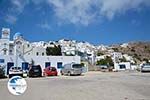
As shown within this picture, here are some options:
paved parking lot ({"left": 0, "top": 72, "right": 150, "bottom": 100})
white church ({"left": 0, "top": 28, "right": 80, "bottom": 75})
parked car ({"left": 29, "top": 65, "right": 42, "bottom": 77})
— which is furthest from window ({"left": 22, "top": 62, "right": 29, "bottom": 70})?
paved parking lot ({"left": 0, "top": 72, "right": 150, "bottom": 100})

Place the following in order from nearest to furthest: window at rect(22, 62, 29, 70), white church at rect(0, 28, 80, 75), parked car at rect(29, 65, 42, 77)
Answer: parked car at rect(29, 65, 42, 77) < white church at rect(0, 28, 80, 75) < window at rect(22, 62, 29, 70)

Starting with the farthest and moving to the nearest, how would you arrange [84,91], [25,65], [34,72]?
[25,65]
[34,72]
[84,91]


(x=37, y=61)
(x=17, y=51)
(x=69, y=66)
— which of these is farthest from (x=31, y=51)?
(x=69, y=66)

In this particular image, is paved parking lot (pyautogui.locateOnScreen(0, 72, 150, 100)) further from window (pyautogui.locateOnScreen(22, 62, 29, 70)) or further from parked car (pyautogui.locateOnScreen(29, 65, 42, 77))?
window (pyautogui.locateOnScreen(22, 62, 29, 70))

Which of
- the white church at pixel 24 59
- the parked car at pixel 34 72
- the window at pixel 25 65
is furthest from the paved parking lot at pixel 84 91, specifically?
the window at pixel 25 65

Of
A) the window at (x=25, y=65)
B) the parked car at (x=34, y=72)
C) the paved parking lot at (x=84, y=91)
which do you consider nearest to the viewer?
the paved parking lot at (x=84, y=91)

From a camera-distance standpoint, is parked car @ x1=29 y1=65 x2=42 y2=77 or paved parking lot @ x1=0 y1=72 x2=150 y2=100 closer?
paved parking lot @ x1=0 y1=72 x2=150 y2=100

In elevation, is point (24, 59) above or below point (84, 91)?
above

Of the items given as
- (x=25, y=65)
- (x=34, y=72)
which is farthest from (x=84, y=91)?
(x=25, y=65)

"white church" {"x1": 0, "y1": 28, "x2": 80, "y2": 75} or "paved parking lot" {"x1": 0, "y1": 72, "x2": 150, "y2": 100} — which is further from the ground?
"white church" {"x1": 0, "y1": 28, "x2": 80, "y2": 75}

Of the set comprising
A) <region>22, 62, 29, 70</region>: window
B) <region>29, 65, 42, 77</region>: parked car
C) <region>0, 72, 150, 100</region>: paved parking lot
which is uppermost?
<region>22, 62, 29, 70</region>: window

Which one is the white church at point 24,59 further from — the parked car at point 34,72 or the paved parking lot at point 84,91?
the paved parking lot at point 84,91

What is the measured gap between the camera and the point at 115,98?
45.4 feet

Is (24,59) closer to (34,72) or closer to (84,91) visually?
(34,72)
